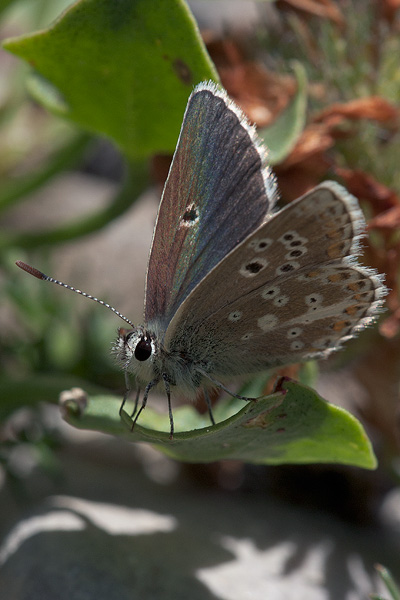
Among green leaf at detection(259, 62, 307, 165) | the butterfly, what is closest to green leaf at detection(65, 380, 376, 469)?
the butterfly

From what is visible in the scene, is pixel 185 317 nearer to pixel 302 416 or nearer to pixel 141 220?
pixel 302 416

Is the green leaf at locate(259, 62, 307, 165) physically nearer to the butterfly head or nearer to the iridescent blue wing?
the iridescent blue wing

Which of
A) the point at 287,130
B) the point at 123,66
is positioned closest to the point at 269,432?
the point at 287,130

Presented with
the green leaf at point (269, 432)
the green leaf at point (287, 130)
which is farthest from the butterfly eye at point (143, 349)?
the green leaf at point (287, 130)

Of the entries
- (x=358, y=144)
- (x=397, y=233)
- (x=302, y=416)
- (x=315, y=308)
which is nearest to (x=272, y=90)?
(x=358, y=144)

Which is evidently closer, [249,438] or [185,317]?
[249,438]
